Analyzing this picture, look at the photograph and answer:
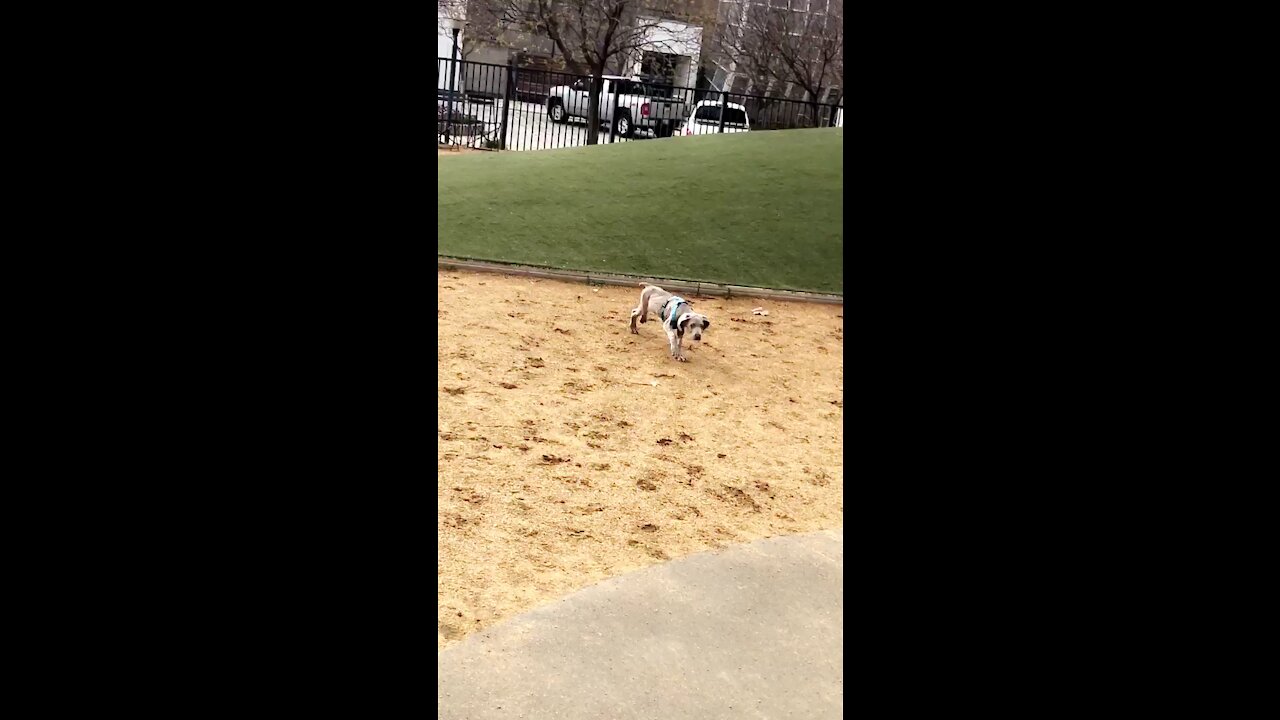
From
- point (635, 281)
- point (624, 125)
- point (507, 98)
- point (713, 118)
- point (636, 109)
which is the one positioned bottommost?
point (635, 281)

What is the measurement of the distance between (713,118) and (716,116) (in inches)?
11.8

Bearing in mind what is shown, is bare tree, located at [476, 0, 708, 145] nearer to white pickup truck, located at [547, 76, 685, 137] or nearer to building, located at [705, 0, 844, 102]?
white pickup truck, located at [547, 76, 685, 137]

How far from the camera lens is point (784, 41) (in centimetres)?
3281

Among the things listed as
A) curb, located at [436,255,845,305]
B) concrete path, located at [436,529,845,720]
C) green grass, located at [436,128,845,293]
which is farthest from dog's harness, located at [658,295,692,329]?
concrete path, located at [436,529,845,720]

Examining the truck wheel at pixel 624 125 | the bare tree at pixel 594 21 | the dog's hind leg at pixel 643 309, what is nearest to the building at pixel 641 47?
the bare tree at pixel 594 21

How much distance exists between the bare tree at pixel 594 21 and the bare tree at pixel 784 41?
73.0 inches

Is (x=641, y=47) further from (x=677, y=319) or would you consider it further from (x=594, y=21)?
(x=677, y=319)

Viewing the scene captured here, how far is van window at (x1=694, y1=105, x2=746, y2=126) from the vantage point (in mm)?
27992

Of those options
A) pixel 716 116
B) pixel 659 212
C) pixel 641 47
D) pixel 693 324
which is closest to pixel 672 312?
pixel 693 324

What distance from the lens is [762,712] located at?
3.52 m

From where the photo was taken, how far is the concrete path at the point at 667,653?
11.4ft

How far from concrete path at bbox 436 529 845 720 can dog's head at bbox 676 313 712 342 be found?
446cm
